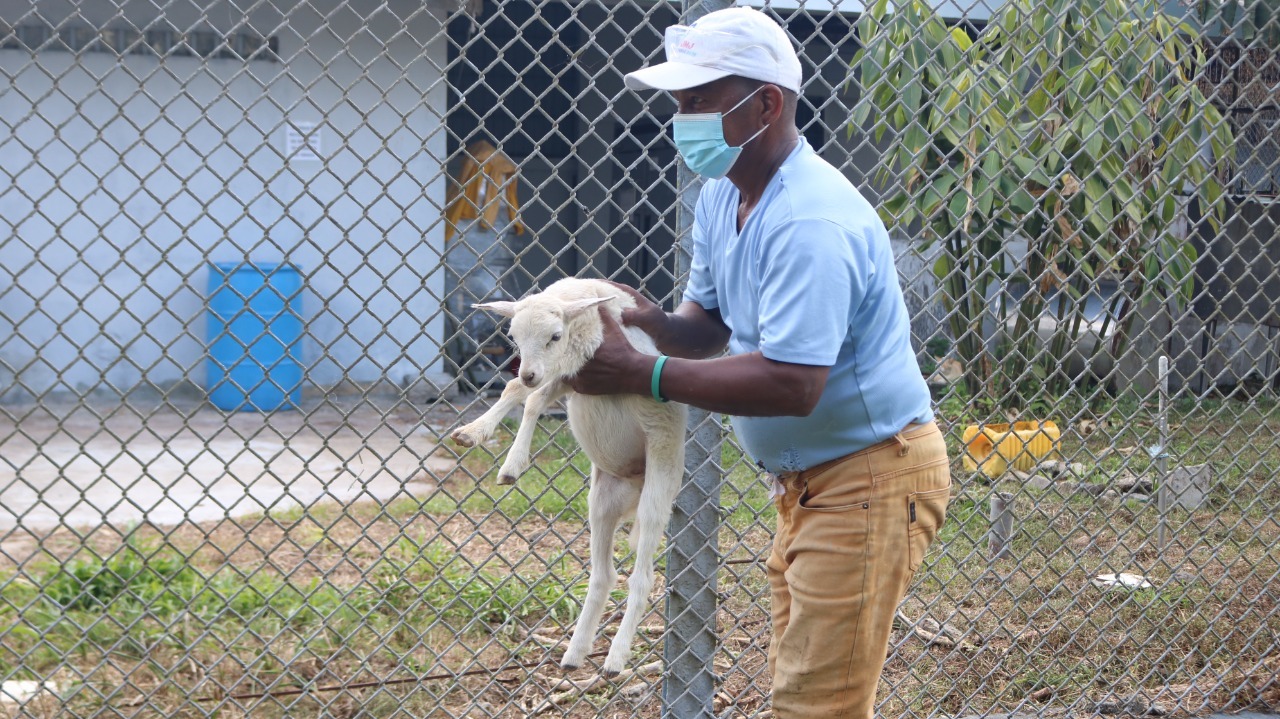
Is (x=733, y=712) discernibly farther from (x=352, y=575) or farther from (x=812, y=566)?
(x=352, y=575)

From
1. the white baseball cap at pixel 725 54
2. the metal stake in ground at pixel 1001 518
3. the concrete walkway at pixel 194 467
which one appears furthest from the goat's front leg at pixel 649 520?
the concrete walkway at pixel 194 467

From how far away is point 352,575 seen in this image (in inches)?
212

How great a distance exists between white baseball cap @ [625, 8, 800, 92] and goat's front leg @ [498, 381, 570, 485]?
2.29 feet

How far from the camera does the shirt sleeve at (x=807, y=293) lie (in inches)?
85.7

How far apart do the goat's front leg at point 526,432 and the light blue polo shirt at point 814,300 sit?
446 mm

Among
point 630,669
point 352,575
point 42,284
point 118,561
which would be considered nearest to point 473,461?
point 352,575

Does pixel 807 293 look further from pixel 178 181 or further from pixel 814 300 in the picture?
pixel 178 181

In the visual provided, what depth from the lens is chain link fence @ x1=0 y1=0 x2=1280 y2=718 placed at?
3.25 metres

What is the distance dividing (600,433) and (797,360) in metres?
0.59

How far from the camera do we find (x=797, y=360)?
2182 mm

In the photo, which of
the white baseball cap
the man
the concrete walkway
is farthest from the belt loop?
the concrete walkway

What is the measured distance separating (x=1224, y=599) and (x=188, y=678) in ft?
14.2

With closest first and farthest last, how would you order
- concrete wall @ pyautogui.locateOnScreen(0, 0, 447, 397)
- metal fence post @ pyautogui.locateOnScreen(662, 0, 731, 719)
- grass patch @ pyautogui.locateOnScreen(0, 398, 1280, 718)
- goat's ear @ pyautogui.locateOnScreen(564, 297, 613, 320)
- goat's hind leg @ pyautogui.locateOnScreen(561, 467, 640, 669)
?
goat's ear @ pyautogui.locateOnScreen(564, 297, 613, 320) < goat's hind leg @ pyautogui.locateOnScreen(561, 467, 640, 669) < metal fence post @ pyautogui.locateOnScreen(662, 0, 731, 719) < grass patch @ pyautogui.locateOnScreen(0, 398, 1280, 718) < concrete wall @ pyautogui.locateOnScreen(0, 0, 447, 397)

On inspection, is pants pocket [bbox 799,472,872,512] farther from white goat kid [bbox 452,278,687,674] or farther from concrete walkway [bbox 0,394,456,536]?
concrete walkway [bbox 0,394,456,536]
